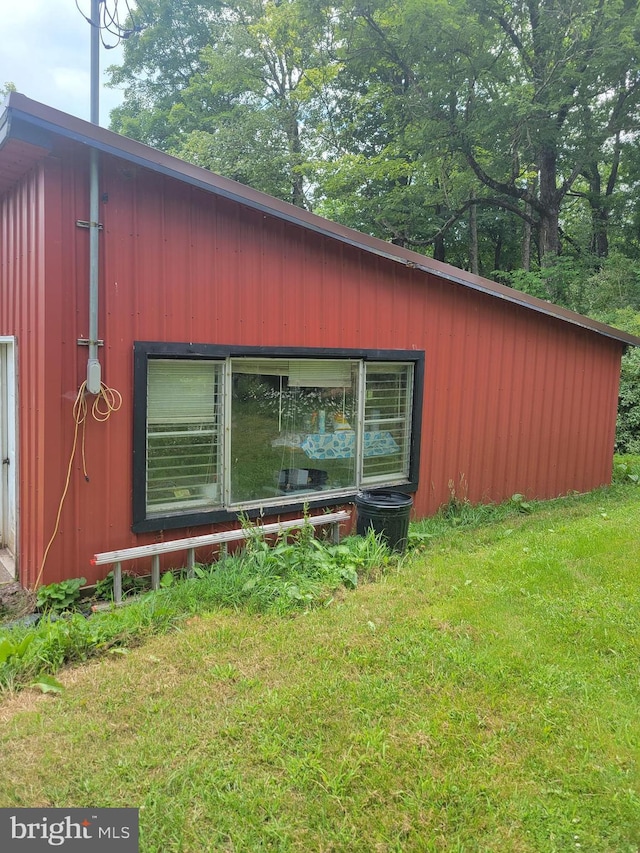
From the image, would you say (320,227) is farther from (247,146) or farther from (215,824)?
(247,146)

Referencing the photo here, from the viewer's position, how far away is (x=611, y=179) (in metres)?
21.8

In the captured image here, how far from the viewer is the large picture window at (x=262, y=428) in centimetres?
475

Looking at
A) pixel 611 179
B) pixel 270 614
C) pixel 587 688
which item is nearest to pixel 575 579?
pixel 587 688

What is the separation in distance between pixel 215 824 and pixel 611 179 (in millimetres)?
25184

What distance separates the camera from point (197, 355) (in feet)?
15.9

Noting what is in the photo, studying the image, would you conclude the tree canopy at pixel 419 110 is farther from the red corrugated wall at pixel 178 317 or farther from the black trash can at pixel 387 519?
the black trash can at pixel 387 519

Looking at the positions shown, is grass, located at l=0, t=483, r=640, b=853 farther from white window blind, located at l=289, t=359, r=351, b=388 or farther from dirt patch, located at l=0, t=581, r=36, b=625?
white window blind, located at l=289, t=359, r=351, b=388

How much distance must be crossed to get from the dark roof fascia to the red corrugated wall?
0.72 ft

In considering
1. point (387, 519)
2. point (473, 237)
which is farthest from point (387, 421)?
point (473, 237)

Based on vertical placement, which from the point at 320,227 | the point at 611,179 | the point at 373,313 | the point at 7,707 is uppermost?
the point at 611,179

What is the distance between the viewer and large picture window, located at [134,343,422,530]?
4.75 metres

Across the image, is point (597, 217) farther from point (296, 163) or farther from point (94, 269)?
point (94, 269)

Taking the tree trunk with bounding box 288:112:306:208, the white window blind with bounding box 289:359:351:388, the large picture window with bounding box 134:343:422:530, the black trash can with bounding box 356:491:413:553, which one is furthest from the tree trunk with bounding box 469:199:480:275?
the black trash can with bounding box 356:491:413:553

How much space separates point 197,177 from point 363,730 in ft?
12.9
